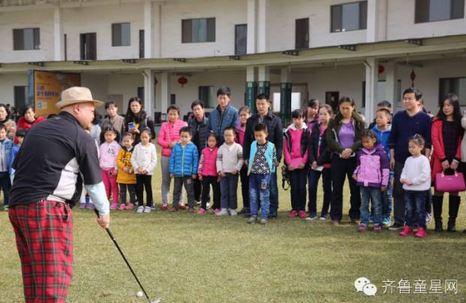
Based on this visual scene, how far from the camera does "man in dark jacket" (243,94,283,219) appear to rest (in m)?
8.05

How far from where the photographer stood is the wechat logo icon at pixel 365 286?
15.7 feet

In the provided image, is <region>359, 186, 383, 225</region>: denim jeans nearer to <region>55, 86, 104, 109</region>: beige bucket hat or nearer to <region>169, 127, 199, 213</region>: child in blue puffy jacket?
<region>169, 127, 199, 213</region>: child in blue puffy jacket

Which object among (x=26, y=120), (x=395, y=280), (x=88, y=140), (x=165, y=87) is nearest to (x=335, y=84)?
(x=165, y=87)

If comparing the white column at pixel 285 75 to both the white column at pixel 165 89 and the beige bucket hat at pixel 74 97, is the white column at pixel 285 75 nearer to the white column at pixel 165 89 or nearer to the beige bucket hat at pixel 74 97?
the white column at pixel 165 89

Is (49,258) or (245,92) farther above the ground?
(245,92)

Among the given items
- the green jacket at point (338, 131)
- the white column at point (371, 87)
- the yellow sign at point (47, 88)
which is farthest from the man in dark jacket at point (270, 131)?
the yellow sign at point (47, 88)

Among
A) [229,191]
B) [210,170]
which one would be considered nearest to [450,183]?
[229,191]

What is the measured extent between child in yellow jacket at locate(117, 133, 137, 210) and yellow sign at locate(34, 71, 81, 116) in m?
22.3

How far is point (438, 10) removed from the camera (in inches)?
823

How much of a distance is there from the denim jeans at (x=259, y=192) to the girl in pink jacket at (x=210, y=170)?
86 centimetres

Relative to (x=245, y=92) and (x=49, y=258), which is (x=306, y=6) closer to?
(x=245, y=92)

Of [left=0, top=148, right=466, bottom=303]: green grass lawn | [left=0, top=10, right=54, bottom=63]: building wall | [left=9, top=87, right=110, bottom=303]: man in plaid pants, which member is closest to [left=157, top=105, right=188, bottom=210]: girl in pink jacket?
[left=0, top=148, right=466, bottom=303]: green grass lawn

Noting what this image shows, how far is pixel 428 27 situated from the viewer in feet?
69.6

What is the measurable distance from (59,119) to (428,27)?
67.2ft
